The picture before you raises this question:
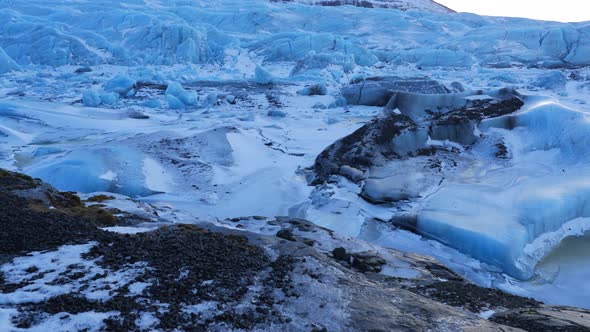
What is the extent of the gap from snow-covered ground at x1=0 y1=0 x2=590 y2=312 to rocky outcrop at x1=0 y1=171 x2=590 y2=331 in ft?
7.48

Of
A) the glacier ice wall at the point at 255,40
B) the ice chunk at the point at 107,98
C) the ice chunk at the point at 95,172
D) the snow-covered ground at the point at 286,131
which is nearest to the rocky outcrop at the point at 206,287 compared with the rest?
the snow-covered ground at the point at 286,131

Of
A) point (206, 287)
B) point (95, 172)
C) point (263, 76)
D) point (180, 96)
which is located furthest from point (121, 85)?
point (206, 287)

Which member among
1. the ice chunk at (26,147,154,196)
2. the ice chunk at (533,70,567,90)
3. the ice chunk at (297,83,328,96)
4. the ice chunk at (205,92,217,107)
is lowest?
the ice chunk at (26,147,154,196)

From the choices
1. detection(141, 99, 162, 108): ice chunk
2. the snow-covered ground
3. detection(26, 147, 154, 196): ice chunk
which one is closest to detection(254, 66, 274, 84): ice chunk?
the snow-covered ground

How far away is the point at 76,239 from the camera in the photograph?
214 inches

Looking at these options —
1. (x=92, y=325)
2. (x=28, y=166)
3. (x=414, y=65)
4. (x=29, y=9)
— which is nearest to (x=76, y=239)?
(x=92, y=325)

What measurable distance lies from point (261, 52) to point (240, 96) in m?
13.5

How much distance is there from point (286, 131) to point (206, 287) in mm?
11364

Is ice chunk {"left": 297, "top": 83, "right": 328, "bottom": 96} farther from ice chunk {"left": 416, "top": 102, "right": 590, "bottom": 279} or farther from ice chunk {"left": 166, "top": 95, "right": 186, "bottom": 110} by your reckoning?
ice chunk {"left": 416, "top": 102, "right": 590, "bottom": 279}

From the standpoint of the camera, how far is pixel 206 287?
460 cm

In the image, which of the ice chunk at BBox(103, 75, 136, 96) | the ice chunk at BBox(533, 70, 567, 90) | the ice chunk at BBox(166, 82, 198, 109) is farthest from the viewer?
the ice chunk at BBox(533, 70, 567, 90)

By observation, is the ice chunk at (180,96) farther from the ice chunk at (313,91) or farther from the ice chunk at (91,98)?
the ice chunk at (313,91)

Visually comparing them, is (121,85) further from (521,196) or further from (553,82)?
(553,82)

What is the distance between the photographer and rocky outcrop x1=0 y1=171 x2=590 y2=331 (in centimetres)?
411
